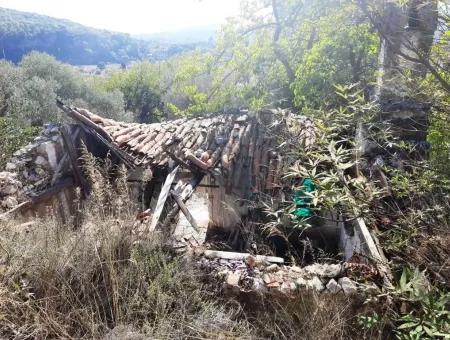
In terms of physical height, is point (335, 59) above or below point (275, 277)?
above

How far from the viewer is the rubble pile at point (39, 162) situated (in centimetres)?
771

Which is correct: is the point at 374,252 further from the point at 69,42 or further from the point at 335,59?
the point at 69,42

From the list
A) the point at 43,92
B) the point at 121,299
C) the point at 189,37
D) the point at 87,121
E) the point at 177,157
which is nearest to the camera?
the point at 121,299

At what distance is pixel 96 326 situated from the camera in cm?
286

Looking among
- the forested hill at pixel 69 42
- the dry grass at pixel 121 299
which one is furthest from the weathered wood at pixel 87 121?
the forested hill at pixel 69 42

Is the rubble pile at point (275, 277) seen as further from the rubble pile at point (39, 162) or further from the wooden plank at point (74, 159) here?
the rubble pile at point (39, 162)

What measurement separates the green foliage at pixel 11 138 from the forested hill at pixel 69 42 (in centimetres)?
5849

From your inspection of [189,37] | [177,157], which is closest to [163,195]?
[177,157]

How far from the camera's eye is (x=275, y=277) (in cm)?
365

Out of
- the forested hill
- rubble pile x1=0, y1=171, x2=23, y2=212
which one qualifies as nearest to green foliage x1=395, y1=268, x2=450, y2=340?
rubble pile x1=0, y1=171, x2=23, y2=212

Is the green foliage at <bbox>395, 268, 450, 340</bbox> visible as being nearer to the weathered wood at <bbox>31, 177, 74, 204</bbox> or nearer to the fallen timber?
the fallen timber

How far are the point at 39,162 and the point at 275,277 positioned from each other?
677cm

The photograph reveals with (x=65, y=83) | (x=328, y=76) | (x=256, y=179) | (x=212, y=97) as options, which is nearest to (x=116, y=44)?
(x=65, y=83)

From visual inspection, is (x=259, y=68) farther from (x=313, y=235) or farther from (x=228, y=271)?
(x=228, y=271)
